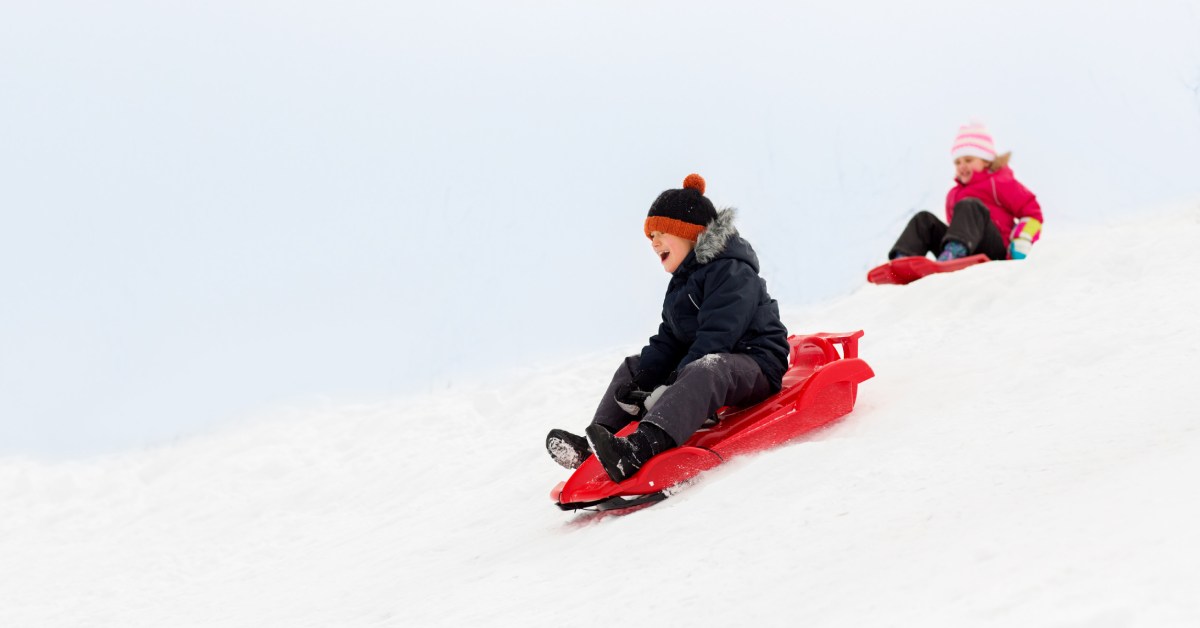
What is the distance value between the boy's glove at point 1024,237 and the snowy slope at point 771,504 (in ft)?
0.68

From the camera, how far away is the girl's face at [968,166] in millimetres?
6785

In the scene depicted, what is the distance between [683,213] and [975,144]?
3.68 m

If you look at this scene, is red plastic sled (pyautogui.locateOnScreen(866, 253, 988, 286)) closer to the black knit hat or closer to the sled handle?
the sled handle

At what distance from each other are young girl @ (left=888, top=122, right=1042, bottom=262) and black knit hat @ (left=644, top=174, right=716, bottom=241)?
3100 millimetres

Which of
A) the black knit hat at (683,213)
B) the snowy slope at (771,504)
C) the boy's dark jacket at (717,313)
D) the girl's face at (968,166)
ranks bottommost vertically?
the snowy slope at (771,504)

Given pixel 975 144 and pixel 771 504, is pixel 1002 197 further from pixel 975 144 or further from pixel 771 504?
pixel 771 504

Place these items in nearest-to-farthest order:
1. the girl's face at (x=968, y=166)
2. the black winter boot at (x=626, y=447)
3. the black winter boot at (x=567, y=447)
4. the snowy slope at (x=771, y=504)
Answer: the snowy slope at (x=771, y=504), the black winter boot at (x=626, y=447), the black winter boot at (x=567, y=447), the girl's face at (x=968, y=166)

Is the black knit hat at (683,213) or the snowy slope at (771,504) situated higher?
the black knit hat at (683,213)

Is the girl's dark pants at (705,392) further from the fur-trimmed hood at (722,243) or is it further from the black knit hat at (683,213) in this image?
the black knit hat at (683,213)

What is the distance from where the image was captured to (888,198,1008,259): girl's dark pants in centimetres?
638

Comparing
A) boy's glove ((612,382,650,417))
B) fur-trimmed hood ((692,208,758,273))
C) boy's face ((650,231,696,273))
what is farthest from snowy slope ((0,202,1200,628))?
boy's face ((650,231,696,273))

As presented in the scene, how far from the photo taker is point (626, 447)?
3320mm

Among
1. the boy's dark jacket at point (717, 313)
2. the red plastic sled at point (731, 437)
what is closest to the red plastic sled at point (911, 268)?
the red plastic sled at point (731, 437)

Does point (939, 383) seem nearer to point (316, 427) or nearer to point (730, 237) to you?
point (730, 237)
